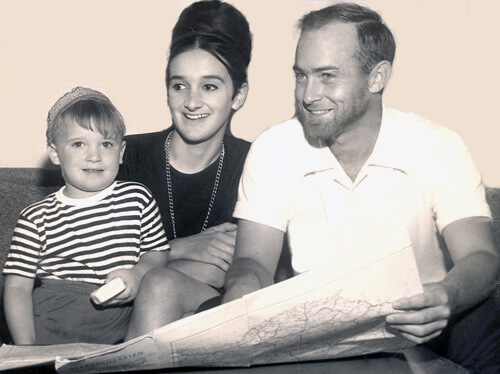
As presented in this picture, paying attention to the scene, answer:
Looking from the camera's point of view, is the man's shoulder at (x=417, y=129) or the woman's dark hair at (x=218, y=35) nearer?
the man's shoulder at (x=417, y=129)

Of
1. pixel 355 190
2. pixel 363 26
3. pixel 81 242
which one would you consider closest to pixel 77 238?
pixel 81 242

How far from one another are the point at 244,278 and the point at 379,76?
14.4 inches

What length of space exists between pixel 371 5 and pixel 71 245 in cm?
58

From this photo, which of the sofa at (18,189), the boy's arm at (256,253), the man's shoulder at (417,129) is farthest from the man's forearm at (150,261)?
the man's shoulder at (417,129)

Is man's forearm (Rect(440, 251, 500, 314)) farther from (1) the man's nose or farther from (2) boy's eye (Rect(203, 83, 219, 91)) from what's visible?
(2) boy's eye (Rect(203, 83, 219, 91))

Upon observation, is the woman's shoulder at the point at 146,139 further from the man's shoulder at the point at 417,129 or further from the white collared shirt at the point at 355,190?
the man's shoulder at the point at 417,129

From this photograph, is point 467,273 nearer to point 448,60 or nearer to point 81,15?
point 448,60

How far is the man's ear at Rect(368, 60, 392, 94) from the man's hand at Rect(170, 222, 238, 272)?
31cm

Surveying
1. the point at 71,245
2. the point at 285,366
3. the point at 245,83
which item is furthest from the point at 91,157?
the point at 285,366

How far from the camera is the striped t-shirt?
3.25 ft

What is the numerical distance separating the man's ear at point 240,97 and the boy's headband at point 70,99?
215 mm

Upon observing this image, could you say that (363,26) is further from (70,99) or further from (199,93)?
(70,99)

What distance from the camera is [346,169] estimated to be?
1.02 meters

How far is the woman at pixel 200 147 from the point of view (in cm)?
108
